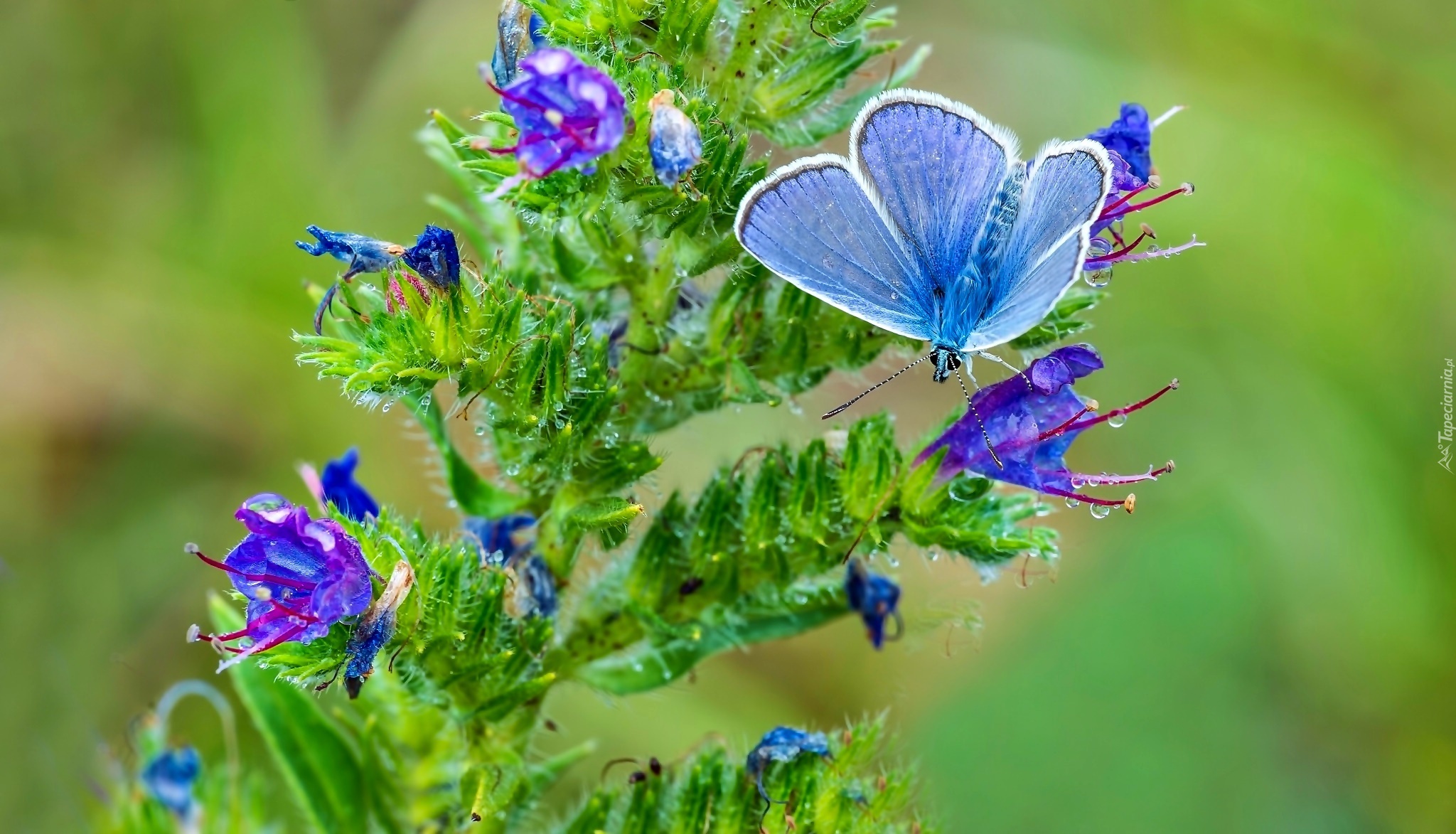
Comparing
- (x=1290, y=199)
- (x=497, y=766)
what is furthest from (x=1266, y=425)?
(x=497, y=766)

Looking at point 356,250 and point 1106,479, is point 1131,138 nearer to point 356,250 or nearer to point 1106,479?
point 1106,479

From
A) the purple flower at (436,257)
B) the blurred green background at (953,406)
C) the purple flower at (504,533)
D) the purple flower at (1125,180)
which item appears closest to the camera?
the purple flower at (436,257)

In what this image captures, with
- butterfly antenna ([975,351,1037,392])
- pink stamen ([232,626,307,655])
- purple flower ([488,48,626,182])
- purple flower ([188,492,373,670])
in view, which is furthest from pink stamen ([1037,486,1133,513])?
pink stamen ([232,626,307,655])

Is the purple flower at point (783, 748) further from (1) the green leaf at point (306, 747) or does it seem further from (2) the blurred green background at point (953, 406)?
(2) the blurred green background at point (953, 406)

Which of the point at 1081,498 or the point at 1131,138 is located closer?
the point at 1081,498

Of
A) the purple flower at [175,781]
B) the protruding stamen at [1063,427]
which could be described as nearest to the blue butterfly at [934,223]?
the protruding stamen at [1063,427]

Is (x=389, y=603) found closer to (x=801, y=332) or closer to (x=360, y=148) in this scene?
(x=801, y=332)

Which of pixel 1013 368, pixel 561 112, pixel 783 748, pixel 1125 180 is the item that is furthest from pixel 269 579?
pixel 1125 180
